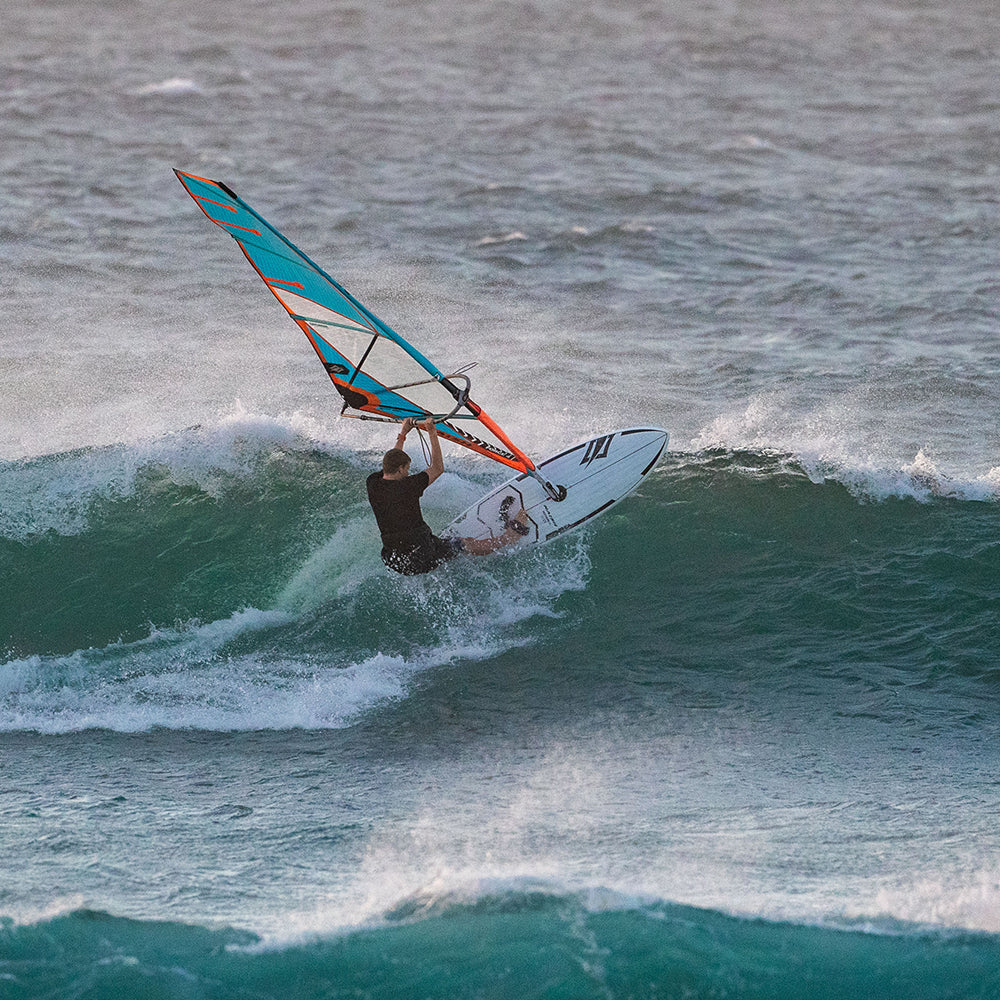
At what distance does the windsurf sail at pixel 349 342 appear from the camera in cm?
862

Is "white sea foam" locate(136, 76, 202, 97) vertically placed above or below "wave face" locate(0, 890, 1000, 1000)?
above

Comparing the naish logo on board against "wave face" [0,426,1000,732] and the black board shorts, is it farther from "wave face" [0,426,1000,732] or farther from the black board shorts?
the black board shorts

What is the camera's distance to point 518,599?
9375 millimetres

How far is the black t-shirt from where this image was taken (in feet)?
27.2

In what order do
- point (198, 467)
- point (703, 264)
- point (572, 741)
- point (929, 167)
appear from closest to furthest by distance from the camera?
point (572, 741), point (198, 467), point (703, 264), point (929, 167)

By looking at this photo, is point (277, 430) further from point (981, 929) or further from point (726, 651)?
point (981, 929)

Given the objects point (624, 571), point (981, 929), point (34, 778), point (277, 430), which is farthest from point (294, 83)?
point (981, 929)

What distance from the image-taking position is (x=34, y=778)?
7.44 m

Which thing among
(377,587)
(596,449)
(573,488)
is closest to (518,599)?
(573,488)

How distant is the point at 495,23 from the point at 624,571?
24.7 meters

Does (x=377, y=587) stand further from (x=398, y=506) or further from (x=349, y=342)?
(x=349, y=342)

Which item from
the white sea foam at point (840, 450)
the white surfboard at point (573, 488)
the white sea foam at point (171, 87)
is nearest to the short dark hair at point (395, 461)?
the white surfboard at point (573, 488)

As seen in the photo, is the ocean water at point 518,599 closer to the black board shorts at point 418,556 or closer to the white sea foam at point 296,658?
the white sea foam at point 296,658

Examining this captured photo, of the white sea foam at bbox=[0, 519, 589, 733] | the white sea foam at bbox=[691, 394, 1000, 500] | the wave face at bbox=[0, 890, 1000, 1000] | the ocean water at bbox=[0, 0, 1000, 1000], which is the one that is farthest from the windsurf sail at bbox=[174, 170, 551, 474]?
the wave face at bbox=[0, 890, 1000, 1000]
